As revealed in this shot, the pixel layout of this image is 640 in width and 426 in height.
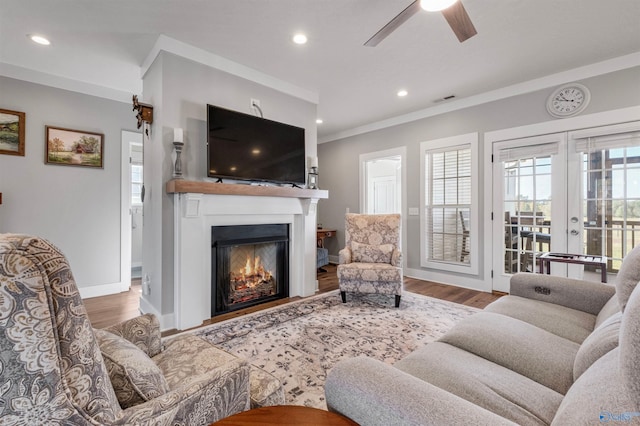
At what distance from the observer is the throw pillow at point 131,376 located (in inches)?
30.3

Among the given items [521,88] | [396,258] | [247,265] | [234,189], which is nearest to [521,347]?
[396,258]

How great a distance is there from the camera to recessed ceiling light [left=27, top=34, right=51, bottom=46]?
259 centimetres

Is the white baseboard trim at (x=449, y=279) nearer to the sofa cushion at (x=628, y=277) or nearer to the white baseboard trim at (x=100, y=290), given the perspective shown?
the sofa cushion at (x=628, y=277)

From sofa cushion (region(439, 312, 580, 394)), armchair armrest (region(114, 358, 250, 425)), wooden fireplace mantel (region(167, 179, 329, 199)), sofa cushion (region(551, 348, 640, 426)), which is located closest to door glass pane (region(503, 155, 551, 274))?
wooden fireplace mantel (region(167, 179, 329, 199))

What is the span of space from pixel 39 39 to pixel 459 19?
3.53 metres

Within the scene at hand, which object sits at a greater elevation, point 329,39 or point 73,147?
point 329,39

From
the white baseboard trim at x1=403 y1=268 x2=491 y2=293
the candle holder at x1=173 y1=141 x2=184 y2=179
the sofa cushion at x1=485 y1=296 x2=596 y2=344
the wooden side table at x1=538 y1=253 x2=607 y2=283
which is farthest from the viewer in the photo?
the white baseboard trim at x1=403 y1=268 x2=491 y2=293

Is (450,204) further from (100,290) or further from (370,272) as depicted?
(100,290)

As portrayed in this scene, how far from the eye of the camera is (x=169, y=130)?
2693 millimetres

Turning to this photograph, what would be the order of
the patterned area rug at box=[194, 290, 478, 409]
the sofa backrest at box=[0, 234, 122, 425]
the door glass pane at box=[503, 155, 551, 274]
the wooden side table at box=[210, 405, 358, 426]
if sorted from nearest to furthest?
the sofa backrest at box=[0, 234, 122, 425], the wooden side table at box=[210, 405, 358, 426], the patterned area rug at box=[194, 290, 478, 409], the door glass pane at box=[503, 155, 551, 274]

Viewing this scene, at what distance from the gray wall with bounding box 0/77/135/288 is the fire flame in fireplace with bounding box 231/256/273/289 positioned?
178 centimetres

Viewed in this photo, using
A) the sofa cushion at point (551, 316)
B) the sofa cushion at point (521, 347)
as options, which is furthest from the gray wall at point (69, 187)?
the sofa cushion at point (551, 316)

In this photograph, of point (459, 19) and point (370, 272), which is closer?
point (459, 19)

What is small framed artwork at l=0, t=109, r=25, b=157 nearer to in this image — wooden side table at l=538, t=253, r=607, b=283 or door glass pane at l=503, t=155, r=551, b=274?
wooden side table at l=538, t=253, r=607, b=283
